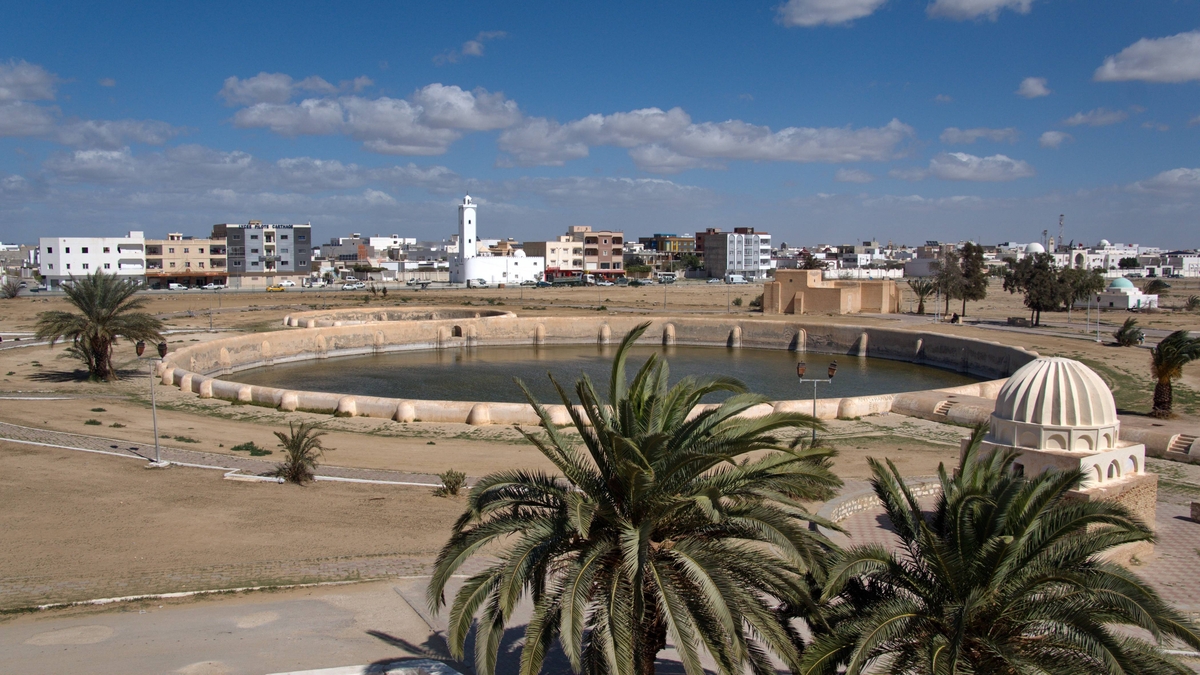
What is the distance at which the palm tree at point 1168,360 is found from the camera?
73.9 feet

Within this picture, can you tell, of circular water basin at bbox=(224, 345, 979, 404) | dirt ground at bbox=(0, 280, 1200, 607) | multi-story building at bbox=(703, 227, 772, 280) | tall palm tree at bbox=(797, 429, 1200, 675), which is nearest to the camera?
tall palm tree at bbox=(797, 429, 1200, 675)

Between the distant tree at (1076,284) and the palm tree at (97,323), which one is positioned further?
the distant tree at (1076,284)

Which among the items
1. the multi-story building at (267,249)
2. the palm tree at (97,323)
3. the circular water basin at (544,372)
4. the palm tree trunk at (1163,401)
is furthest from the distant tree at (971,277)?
the multi-story building at (267,249)

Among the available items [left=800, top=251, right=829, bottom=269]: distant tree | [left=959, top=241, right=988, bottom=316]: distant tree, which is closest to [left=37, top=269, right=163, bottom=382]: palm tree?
[left=959, top=241, right=988, bottom=316]: distant tree

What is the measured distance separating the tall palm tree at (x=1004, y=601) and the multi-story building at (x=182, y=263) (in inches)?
3683

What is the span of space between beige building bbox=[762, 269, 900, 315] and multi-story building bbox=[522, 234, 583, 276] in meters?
52.2

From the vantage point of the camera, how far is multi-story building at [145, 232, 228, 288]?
88688 millimetres

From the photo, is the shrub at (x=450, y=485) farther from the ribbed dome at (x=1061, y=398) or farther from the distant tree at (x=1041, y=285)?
the distant tree at (x=1041, y=285)

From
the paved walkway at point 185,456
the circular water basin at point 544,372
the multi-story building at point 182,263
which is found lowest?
the circular water basin at point 544,372

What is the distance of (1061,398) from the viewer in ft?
39.4

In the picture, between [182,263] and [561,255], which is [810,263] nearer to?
[561,255]

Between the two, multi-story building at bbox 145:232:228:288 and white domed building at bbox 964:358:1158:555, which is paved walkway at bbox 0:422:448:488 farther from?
multi-story building at bbox 145:232:228:288

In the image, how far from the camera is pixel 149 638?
8.91 metres

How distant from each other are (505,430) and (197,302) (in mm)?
51713
